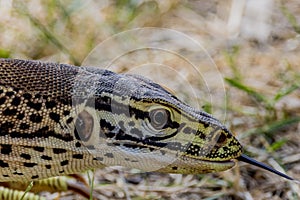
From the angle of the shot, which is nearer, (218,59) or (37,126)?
(37,126)


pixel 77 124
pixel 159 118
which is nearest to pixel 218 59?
pixel 159 118

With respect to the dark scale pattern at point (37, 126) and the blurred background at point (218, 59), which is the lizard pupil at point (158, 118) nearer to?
the dark scale pattern at point (37, 126)

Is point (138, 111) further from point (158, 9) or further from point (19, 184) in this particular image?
point (158, 9)

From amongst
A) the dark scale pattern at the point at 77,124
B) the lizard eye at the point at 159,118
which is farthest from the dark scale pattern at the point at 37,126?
the lizard eye at the point at 159,118

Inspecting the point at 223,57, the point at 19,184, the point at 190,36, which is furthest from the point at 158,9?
the point at 19,184

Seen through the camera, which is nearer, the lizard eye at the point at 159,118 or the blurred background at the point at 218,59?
the lizard eye at the point at 159,118

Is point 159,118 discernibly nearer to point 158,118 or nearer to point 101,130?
point 158,118

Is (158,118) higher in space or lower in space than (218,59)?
lower
